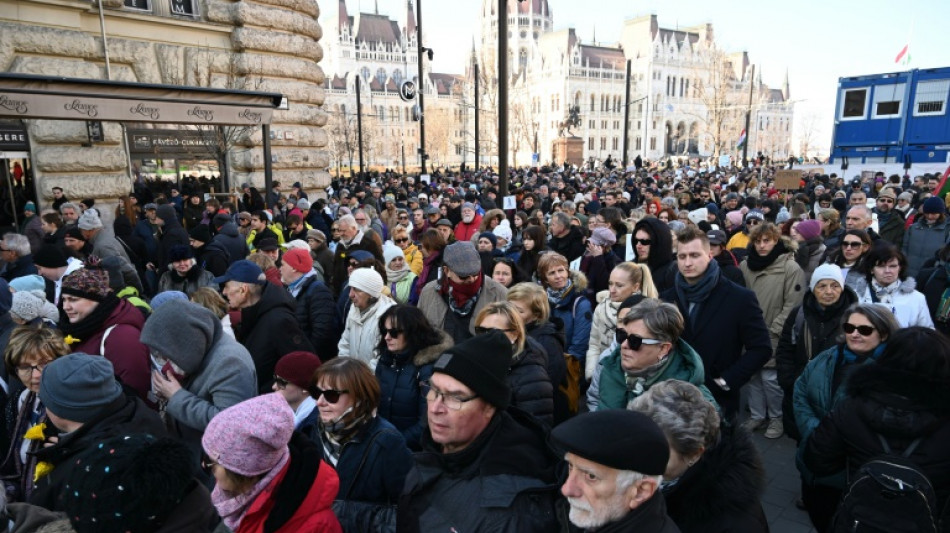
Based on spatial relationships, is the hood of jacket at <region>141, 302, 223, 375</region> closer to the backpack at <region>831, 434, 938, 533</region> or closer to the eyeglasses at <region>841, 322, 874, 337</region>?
the backpack at <region>831, 434, 938, 533</region>

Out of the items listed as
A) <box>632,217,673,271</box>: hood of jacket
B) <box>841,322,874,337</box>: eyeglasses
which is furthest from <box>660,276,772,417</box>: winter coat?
<box>632,217,673,271</box>: hood of jacket

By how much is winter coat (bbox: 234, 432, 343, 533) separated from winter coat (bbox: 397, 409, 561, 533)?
28cm

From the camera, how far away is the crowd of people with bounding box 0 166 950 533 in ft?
6.15

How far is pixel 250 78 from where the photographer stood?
1438 cm

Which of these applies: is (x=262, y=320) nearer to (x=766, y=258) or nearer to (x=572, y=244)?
(x=572, y=244)

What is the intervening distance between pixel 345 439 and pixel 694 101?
406 ft

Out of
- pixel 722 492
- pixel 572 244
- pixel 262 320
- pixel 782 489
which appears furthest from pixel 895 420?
pixel 572 244

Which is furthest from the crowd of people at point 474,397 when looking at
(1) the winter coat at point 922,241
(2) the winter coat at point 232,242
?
(1) the winter coat at point 922,241

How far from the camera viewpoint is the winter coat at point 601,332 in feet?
13.9

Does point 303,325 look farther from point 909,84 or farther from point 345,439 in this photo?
point 909,84

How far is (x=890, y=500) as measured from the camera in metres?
2.12

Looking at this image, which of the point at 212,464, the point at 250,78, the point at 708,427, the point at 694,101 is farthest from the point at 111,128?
the point at 694,101

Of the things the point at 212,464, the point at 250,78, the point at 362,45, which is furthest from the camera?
the point at 362,45

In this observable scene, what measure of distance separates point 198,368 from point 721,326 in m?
3.32
